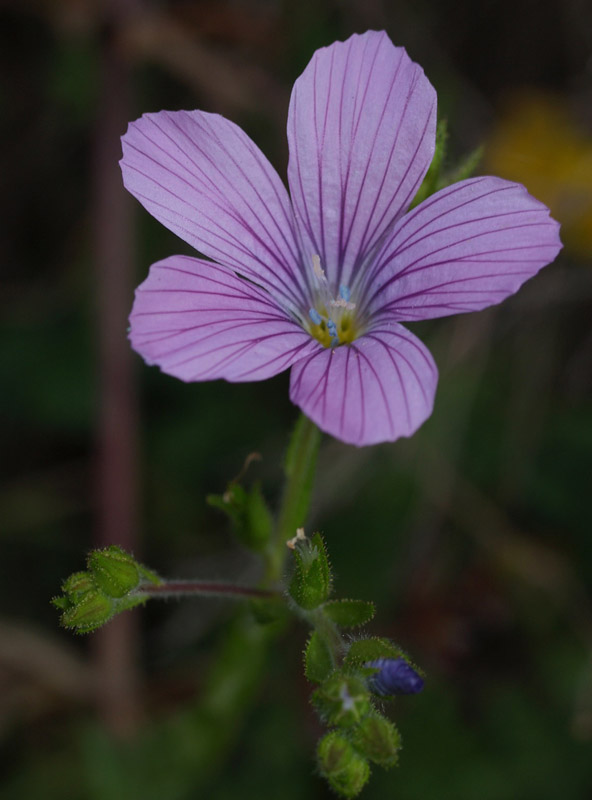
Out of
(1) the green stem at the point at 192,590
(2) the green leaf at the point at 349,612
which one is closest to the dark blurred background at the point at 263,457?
(1) the green stem at the point at 192,590

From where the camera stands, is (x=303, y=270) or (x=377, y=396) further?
(x=303, y=270)

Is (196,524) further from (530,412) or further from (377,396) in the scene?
(377,396)

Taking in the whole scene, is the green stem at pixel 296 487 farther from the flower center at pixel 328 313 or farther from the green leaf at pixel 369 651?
the green leaf at pixel 369 651

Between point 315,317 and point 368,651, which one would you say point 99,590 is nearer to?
point 368,651

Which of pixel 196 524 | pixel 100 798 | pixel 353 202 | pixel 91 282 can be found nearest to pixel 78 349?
pixel 91 282

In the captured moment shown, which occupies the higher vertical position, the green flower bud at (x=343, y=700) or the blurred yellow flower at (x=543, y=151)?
the blurred yellow flower at (x=543, y=151)

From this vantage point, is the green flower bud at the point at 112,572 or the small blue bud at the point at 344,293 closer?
the green flower bud at the point at 112,572
